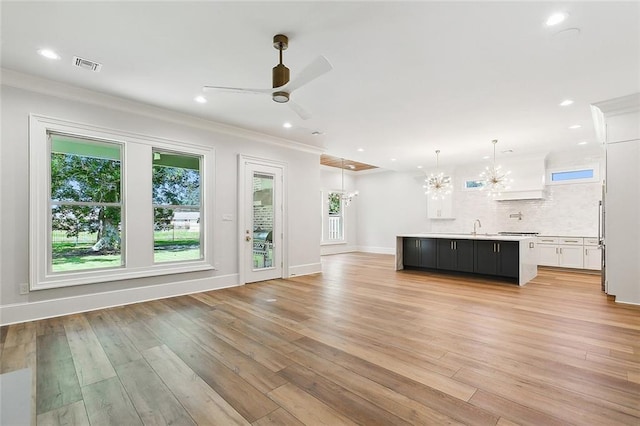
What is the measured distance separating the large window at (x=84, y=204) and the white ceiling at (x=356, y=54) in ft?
2.92

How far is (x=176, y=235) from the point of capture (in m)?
4.99

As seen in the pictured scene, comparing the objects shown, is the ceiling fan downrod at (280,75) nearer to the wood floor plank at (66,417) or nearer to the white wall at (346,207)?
the wood floor plank at (66,417)

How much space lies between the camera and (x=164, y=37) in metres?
2.82

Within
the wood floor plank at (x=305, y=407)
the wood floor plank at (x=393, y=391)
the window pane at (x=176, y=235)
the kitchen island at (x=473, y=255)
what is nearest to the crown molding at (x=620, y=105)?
the kitchen island at (x=473, y=255)

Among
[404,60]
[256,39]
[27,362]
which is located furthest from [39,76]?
[404,60]

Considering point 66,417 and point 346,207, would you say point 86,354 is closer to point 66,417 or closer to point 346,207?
point 66,417

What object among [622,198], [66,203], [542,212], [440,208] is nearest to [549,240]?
[542,212]

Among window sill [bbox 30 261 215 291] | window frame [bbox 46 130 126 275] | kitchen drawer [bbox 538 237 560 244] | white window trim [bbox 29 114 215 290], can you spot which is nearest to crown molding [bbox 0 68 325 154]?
white window trim [bbox 29 114 215 290]

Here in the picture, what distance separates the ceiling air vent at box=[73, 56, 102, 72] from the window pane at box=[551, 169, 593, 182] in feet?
31.7

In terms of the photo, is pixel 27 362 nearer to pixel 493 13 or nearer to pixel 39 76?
pixel 39 76

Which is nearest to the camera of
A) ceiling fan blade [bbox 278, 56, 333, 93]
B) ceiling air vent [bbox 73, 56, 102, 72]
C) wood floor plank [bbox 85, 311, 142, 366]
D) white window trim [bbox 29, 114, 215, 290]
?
ceiling fan blade [bbox 278, 56, 333, 93]

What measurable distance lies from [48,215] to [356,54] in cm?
429

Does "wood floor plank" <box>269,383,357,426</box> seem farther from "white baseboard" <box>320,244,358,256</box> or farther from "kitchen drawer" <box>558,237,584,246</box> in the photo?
"white baseboard" <box>320,244,358,256</box>

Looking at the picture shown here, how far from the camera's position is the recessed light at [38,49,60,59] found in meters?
3.06
